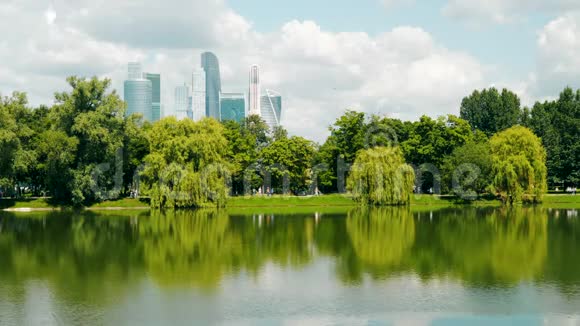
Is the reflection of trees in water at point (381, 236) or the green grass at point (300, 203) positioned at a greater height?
the green grass at point (300, 203)

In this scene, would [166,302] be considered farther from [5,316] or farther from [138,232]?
[138,232]

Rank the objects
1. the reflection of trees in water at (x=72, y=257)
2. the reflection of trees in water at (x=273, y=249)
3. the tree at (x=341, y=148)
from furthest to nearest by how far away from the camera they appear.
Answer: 1. the tree at (x=341, y=148)
2. the reflection of trees in water at (x=273, y=249)
3. the reflection of trees in water at (x=72, y=257)

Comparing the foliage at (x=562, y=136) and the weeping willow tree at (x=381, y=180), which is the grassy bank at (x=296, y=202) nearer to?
the weeping willow tree at (x=381, y=180)

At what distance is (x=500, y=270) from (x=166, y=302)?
39.8 ft

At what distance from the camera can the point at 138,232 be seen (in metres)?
35.8

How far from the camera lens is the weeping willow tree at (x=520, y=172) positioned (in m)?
58.3

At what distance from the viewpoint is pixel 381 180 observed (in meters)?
57.9

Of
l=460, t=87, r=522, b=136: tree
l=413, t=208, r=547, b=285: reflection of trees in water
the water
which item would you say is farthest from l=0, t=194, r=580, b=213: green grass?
l=460, t=87, r=522, b=136: tree

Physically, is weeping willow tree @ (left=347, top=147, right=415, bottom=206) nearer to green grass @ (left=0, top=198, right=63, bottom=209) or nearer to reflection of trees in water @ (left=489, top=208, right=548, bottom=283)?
reflection of trees in water @ (left=489, top=208, right=548, bottom=283)

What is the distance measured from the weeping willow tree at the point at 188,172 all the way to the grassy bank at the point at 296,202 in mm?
3153

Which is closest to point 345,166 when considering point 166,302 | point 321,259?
point 321,259

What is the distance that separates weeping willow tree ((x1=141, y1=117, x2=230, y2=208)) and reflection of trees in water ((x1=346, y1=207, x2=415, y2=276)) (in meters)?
13.6

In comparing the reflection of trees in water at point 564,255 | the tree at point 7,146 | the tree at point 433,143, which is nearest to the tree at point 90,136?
the tree at point 7,146

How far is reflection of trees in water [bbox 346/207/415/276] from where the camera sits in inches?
953
